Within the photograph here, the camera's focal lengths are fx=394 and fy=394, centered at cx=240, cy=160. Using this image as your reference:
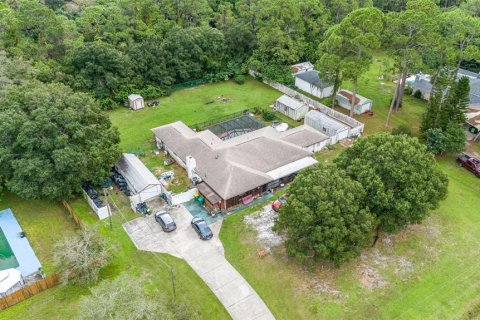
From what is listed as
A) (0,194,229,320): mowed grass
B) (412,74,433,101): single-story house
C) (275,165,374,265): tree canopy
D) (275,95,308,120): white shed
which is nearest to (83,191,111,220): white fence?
(0,194,229,320): mowed grass

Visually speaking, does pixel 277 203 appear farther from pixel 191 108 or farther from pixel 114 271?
pixel 191 108

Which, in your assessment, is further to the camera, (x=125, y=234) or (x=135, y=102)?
(x=135, y=102)

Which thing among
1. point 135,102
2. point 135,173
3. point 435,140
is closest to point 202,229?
point 135,173

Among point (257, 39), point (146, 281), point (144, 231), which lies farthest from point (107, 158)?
point (257, 39)

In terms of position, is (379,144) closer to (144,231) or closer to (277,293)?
(277,293)

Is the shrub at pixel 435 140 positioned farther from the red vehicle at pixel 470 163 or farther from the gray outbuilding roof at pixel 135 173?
the gray outbuilding roof at pixel 135 173

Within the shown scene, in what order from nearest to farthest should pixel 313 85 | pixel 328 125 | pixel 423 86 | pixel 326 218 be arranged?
pixel 326 218 → pixel 328 125 → pixel 423 86 → pixel 313 85
